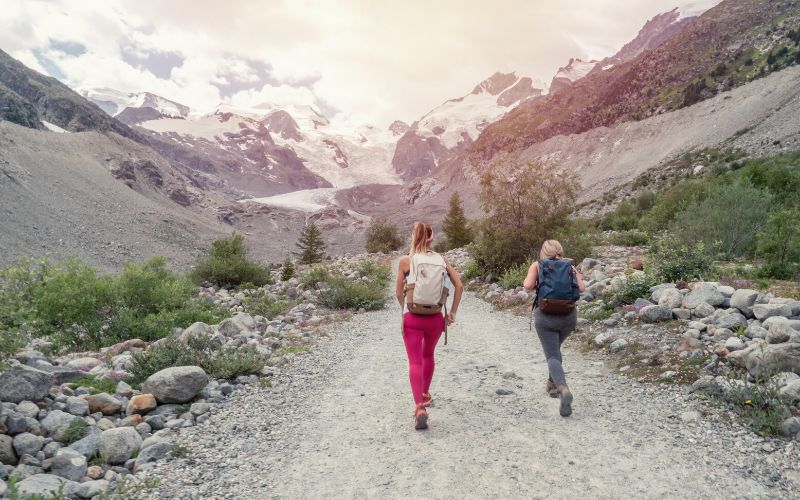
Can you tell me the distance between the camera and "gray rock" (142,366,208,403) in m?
6.32

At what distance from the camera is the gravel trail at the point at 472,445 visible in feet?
14.2

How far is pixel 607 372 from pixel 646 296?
3567 millimetres

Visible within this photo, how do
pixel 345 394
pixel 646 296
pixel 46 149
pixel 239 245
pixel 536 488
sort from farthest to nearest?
pixel 46 149
pixel 239 245
pixel 646 296
pixel 345 394
pixel 536 488

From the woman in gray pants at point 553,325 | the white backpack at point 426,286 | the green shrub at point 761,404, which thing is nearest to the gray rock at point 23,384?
the white backpack at point 426,286

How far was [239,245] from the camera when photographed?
27.5 m

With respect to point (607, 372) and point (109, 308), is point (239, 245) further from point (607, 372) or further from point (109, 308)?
point (607, 372)

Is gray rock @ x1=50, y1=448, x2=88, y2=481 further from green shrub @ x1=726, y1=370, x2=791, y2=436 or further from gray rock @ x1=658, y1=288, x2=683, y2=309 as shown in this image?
gray rock @ x1=658, y1=288, x2=683, y2=309

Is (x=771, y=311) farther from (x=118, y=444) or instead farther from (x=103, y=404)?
Answer: (x=103, y=404)

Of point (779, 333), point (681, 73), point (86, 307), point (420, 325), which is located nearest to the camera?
point (420, 325)

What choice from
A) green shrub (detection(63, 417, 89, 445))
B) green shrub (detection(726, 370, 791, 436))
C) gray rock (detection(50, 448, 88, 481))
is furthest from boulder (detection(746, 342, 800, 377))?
green shrub (detection(63, 417, 89, 445))

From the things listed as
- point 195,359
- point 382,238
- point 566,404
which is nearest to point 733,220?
point 566,404

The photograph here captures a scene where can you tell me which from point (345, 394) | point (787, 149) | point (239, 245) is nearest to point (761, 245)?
point (345, 394)

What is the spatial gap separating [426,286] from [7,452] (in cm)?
455

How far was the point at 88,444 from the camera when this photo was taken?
5000mm
